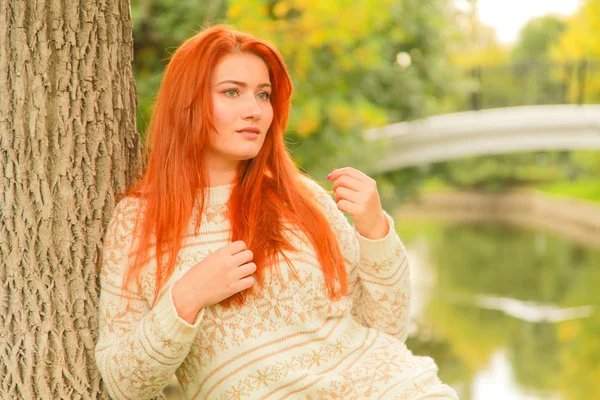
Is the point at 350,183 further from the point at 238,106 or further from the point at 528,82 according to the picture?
the point at 528,82

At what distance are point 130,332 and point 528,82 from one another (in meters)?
14.1

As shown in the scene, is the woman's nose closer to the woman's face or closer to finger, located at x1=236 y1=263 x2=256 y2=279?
the woman's face

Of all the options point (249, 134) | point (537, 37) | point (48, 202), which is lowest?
point (537, 37)

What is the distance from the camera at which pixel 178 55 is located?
204 cm

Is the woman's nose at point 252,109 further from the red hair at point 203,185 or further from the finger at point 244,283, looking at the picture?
the finger at point 244,283

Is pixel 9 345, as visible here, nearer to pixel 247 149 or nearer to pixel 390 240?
pixel 247 149

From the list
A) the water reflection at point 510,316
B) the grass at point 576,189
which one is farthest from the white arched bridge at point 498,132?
the grass at point 576,189

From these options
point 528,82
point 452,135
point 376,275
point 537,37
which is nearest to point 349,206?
point 376,275

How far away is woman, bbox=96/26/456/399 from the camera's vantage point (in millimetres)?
1897

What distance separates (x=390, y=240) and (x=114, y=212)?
27.0 inches

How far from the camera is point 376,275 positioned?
6.92 ft

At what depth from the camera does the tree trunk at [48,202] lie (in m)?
2.05

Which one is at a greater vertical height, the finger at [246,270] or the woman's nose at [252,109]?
the woman's nose at [252,109]

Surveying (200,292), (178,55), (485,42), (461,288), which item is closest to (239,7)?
(178,55)
